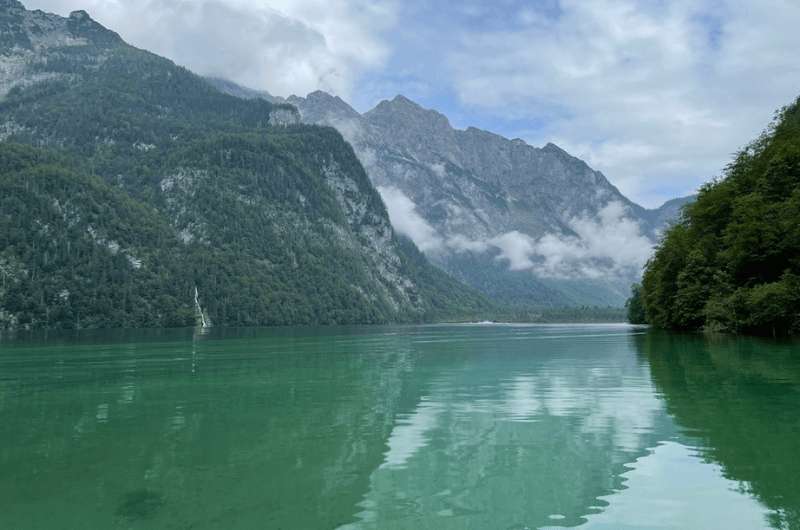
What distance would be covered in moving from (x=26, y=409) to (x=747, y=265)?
7145 centimetres

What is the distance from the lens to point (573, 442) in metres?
19.2

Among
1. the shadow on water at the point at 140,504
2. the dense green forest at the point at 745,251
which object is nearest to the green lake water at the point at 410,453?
the shadow on water at the point at 140,504

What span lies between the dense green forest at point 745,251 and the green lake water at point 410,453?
35.8m

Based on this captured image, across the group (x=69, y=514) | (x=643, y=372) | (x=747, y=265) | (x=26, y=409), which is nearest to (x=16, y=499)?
(x=69, y=514)

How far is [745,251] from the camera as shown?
73188mm

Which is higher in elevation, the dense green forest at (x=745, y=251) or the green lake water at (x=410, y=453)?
the dense green forest at (x=745, y=251)

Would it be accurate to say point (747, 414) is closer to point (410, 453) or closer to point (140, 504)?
point (410, 453)

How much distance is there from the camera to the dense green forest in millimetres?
67875

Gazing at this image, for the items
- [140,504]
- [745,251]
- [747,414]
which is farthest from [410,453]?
[745,251]

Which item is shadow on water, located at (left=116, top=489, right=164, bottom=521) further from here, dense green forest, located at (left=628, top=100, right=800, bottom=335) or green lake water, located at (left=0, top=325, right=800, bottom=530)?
dense green forest, located at (left=628, top=100, right=800, bottom=335)

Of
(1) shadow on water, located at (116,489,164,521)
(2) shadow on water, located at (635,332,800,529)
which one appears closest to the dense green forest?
(2) shadow on water, located at (635,332,800,529)

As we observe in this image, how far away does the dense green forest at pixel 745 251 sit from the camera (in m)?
67.9

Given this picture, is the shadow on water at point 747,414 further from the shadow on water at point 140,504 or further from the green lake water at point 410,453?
the shadow on water at point 140,504

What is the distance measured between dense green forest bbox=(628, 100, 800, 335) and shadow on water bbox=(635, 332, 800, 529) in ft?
Result: 76.2
